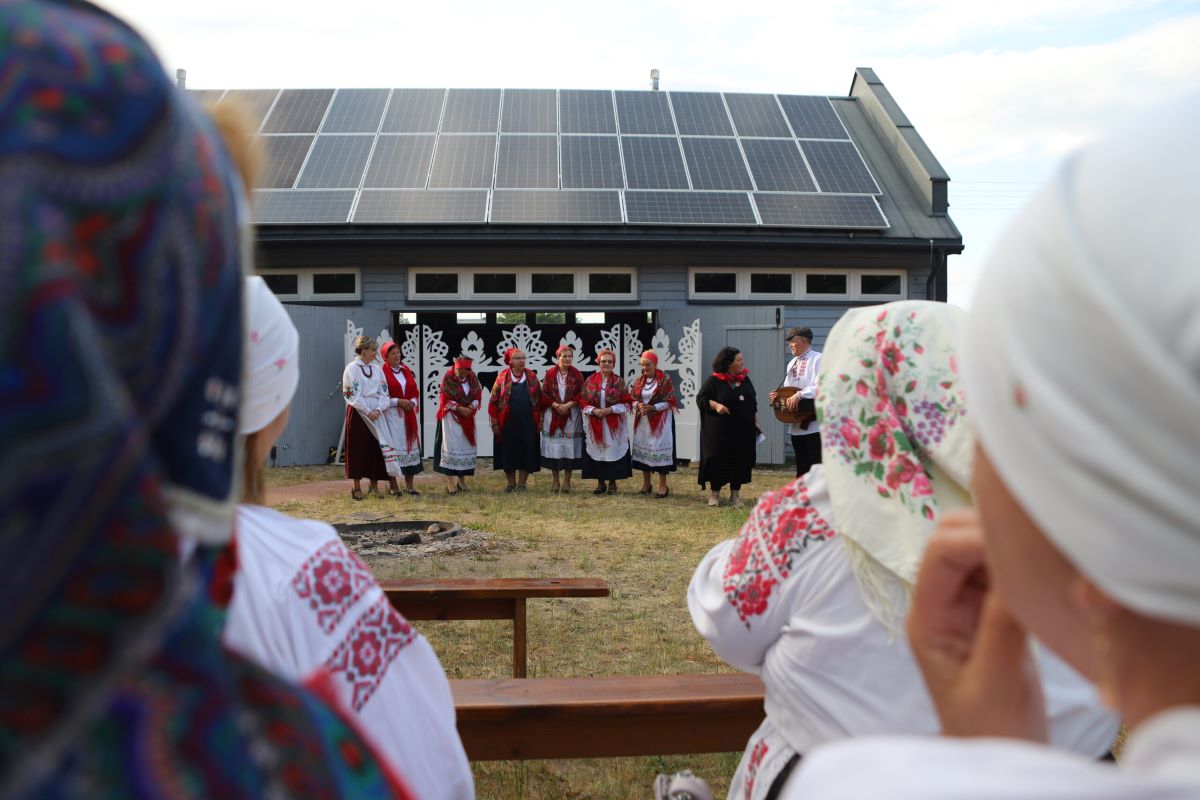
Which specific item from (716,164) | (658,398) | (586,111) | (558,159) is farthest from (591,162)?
(658,398)

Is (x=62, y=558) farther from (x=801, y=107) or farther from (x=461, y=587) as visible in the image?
(x=801, y=107)

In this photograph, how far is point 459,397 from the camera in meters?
11.5

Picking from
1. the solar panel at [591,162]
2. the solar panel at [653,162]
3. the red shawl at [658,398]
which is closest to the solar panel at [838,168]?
the solar panel at [653,162]

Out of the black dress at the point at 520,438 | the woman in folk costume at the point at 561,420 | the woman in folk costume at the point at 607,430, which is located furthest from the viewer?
the woman in folk costume at the point at 561,420

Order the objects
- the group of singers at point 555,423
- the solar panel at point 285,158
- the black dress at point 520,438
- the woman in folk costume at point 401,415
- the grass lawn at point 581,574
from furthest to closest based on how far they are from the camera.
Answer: the solar panel at point 285,158 < the black dress at point 520,438 < the woman in folk costume at point 401,415 < the group of singers at point 555,423 < the grass lawn at point 581,574

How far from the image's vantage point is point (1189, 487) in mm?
476

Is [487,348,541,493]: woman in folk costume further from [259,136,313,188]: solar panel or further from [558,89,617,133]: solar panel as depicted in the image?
[558,89,617,133]: solar panel

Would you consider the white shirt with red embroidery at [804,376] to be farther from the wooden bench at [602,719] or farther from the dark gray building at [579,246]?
the wooden bench at [602,719]

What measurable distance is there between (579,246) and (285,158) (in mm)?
5189

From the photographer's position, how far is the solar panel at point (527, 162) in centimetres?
1466

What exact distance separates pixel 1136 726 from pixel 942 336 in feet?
3.95

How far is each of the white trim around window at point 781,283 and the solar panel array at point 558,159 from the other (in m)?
0.84

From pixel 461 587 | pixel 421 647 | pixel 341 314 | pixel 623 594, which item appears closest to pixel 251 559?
pixel 421 647

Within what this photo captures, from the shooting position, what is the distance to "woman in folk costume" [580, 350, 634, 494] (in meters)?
11.3
